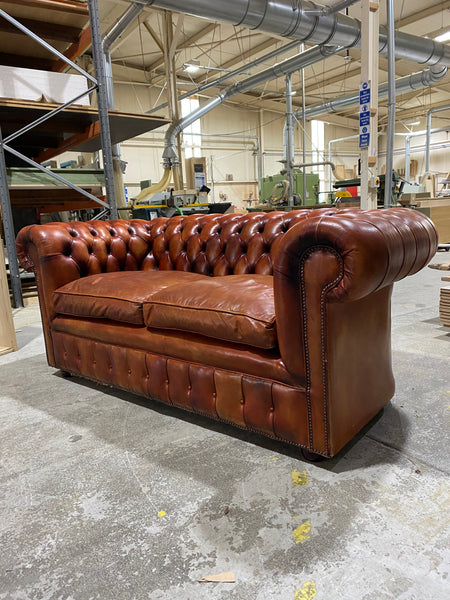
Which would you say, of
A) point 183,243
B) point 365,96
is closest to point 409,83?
point 365,96

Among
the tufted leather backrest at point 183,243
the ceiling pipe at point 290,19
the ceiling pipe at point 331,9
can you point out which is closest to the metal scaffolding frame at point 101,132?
the tufted leather backrest at point 183,243

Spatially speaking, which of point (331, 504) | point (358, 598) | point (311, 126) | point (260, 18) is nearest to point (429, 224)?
point (331, 504)

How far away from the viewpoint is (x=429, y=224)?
4.55 ft

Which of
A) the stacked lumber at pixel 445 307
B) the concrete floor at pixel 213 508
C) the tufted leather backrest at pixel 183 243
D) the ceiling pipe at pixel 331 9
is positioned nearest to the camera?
the concrete floor at pixel 213 508

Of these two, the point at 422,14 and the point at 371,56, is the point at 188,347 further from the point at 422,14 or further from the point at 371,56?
the point at 422,14

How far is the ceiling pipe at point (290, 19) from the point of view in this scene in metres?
4.43

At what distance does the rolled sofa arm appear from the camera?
1033 millimetres

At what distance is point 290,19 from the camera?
5.04 metres

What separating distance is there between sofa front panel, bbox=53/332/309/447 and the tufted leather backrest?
0.51m

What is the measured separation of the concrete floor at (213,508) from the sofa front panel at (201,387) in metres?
0.10

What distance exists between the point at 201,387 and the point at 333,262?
2.20 feet

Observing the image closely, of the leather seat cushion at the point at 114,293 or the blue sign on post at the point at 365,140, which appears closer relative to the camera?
the leather seat cushion at the point at 114,293

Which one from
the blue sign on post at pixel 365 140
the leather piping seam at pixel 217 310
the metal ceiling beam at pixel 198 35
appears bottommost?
the leather piping seam at pixel 217 310

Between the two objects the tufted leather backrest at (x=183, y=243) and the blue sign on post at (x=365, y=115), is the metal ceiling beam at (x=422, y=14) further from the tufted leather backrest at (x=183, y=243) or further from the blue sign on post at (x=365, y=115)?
the tufted leather backrest at (x=183, y=243)
